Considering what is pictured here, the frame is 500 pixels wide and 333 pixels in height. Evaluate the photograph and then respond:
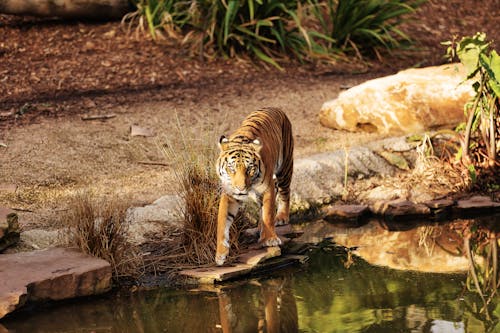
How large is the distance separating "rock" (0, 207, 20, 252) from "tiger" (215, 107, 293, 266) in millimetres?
1417

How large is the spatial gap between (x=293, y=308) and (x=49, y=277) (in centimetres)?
152

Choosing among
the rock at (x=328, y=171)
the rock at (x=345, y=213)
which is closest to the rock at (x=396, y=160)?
the rock at (x=328, y=171)

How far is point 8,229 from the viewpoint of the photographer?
6051 millimetres

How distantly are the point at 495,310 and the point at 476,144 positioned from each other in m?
2.85

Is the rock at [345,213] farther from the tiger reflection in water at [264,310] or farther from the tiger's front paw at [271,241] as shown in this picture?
the tiger reflection in water at [264,310]

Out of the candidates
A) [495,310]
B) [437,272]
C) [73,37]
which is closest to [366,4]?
[73,37]

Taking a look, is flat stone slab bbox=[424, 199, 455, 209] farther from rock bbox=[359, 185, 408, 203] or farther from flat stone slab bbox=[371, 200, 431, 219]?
rock bbox=[359, 185, 408, 203]

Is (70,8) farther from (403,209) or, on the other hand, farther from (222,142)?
(222,142)

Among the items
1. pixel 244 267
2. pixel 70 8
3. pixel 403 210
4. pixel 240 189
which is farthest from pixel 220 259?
pixel 70 8

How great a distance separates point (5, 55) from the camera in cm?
1055

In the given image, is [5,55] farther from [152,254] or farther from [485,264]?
[485,264]

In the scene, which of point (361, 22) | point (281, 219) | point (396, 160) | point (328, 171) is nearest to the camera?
point (281, 219)

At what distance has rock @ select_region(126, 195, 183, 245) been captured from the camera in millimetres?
6461

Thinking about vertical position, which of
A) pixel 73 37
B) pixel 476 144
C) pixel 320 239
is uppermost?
pixel 73 37
